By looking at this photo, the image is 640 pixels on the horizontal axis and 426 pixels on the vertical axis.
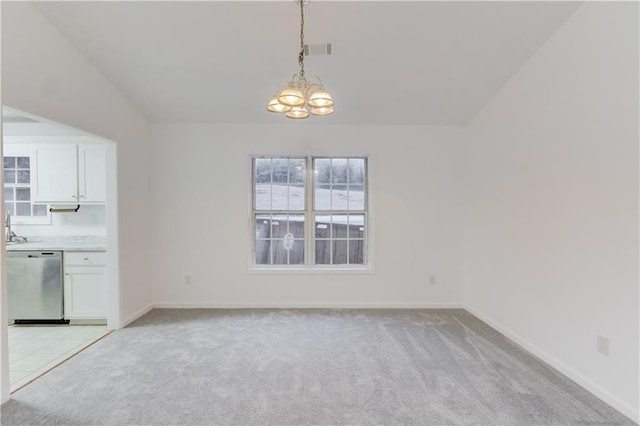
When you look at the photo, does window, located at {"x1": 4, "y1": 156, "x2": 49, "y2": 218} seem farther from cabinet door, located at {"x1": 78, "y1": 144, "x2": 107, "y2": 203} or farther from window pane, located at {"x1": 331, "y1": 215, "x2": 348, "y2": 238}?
window pane, located at {"x1": 331, "y1": 215, "x2": 348, "y2": 238}

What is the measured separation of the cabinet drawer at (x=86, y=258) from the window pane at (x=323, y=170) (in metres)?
2.75

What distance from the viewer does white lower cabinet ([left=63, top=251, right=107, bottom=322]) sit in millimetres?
3545

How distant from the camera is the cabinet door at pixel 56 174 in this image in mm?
3748

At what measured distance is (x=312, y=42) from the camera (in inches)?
109

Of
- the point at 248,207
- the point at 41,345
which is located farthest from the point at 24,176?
the point at 248,207

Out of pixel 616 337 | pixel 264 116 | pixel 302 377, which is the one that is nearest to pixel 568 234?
pixel 616 337

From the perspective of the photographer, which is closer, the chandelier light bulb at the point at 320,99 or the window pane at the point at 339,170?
the chandelier light bulb at the point at 320,99

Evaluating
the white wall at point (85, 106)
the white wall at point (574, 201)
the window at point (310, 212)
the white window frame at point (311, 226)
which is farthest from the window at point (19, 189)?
the white wall at point (574, 201)

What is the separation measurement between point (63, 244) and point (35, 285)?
1.71 feet

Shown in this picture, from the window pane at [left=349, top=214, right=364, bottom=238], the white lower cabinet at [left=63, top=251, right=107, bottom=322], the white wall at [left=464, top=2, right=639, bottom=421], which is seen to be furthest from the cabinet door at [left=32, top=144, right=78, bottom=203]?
the white wall at [left=464, top=2, right=639, bottom=421]

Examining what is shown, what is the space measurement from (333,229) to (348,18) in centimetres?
259

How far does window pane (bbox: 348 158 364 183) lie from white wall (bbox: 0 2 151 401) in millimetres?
2717

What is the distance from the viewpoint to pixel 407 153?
4.19 meters

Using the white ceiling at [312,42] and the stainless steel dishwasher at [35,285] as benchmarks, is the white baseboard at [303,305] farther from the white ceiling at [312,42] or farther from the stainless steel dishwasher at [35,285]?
the white ceiling at [312,42]
